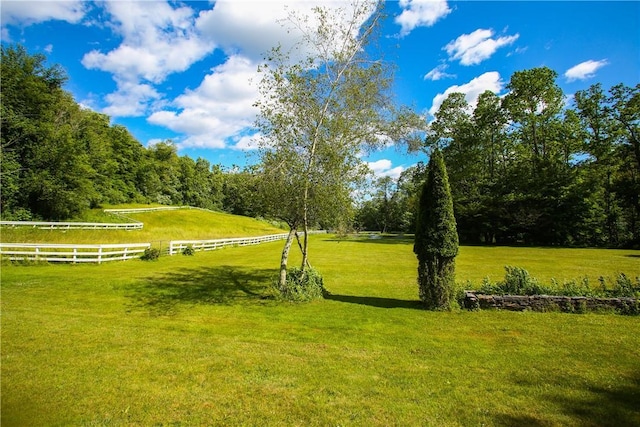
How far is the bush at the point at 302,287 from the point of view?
36.1 feet

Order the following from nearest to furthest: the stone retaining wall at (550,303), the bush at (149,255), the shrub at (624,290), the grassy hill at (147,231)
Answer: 1. the stone retaining wall at (550,303)
2. the shrub at (624,290)
3. the bush at (149,255)
4. the grassy hill at (147,231)

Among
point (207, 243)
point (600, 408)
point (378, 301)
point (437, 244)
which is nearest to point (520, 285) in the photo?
point (437, 244)

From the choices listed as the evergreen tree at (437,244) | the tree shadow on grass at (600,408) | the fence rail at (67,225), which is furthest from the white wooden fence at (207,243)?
the tree shadow on grass at (600,408)

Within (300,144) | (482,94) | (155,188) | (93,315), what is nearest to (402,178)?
(482,94)

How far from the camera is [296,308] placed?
1014 cm

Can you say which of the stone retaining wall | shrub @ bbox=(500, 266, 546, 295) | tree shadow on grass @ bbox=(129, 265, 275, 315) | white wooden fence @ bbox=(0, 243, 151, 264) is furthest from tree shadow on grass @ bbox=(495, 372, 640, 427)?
white wooden fence @ bbox=(0, 243, 151, 264)

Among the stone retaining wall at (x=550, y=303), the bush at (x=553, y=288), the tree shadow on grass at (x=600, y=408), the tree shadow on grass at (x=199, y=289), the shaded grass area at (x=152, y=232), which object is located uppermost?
the shaded grass area at (x=152, y=232)

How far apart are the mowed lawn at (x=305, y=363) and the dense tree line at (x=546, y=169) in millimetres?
30931

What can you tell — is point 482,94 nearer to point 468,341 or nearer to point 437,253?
point 437,253

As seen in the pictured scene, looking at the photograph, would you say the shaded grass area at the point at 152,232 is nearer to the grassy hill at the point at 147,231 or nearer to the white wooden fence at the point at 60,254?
the grassy hill at the point at 147,231

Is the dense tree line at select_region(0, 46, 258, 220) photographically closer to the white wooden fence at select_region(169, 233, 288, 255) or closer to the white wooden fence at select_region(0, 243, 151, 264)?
the white wooden fence at select_region(169, 233, 288, 255)

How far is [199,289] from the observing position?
12930 mm

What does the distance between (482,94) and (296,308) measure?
134ft

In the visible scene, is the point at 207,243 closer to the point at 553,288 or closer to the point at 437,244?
the point at 437,244
